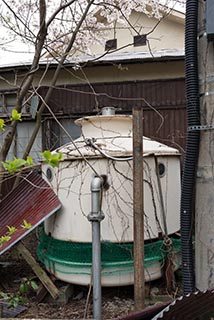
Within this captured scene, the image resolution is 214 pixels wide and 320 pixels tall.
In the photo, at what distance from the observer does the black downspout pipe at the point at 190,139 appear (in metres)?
2.65

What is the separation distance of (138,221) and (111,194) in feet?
3.74

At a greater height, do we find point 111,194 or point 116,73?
point 116,73

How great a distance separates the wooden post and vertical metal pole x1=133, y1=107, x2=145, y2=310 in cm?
61

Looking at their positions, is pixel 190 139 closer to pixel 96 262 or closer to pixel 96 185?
pixel 96 185

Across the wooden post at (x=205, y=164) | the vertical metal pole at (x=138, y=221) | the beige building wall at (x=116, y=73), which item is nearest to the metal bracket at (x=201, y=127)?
the wooden post at (x=205, y=164)

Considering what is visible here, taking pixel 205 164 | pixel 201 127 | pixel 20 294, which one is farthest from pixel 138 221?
pixel 20 294

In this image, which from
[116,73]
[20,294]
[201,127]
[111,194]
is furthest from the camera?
[116,73]

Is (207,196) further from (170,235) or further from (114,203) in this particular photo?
(170,235)

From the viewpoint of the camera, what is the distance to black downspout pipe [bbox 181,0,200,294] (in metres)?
2.65

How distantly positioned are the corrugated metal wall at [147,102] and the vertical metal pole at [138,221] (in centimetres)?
388

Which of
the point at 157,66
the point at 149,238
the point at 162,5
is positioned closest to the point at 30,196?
the point at 149,238

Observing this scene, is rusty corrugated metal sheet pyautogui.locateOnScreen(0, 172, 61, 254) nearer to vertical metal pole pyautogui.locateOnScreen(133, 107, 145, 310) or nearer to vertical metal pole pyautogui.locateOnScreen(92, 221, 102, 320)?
vertical metal pole pyautogui.locateOnScreen(92, 221, 102, 320)

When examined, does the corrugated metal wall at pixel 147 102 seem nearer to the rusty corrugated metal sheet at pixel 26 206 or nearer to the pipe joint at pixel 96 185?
the rusty corrugated metal sheet at pixel 26 206

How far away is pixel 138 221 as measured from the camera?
126 inches
